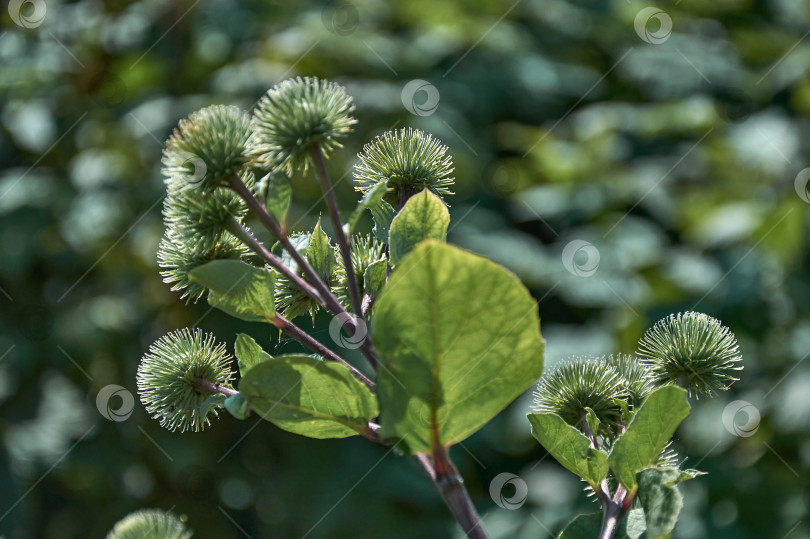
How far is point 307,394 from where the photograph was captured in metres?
0.59

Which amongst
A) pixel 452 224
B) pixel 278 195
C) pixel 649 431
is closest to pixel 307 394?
pixel 278 195

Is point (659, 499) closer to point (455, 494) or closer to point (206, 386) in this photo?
point (455, 494)

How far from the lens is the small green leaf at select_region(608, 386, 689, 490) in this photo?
24.2 inches

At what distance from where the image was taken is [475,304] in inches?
19.6

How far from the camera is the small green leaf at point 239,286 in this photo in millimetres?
609

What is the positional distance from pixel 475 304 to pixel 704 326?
Answer: 411mm

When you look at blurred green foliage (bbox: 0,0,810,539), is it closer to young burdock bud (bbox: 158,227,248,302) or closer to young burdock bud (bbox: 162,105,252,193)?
young burdock bud (bbox: 158,227,248,302)

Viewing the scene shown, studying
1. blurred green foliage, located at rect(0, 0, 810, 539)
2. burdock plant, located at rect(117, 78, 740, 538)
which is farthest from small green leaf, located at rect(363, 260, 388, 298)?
blurred green foliage, located at rect(0, 0, 810, 539)

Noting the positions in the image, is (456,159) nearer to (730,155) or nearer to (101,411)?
(730,155)

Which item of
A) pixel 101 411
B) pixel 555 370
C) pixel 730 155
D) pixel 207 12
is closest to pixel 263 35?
pixel 207 12

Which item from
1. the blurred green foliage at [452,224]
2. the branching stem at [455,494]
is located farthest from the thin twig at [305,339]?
the blurred green foliage at [452,224]

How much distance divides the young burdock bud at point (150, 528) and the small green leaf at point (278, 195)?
0.87 feet

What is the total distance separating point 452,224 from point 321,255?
9.20 ft

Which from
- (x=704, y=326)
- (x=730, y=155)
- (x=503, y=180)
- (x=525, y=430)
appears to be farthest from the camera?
(x=503, y=180)
